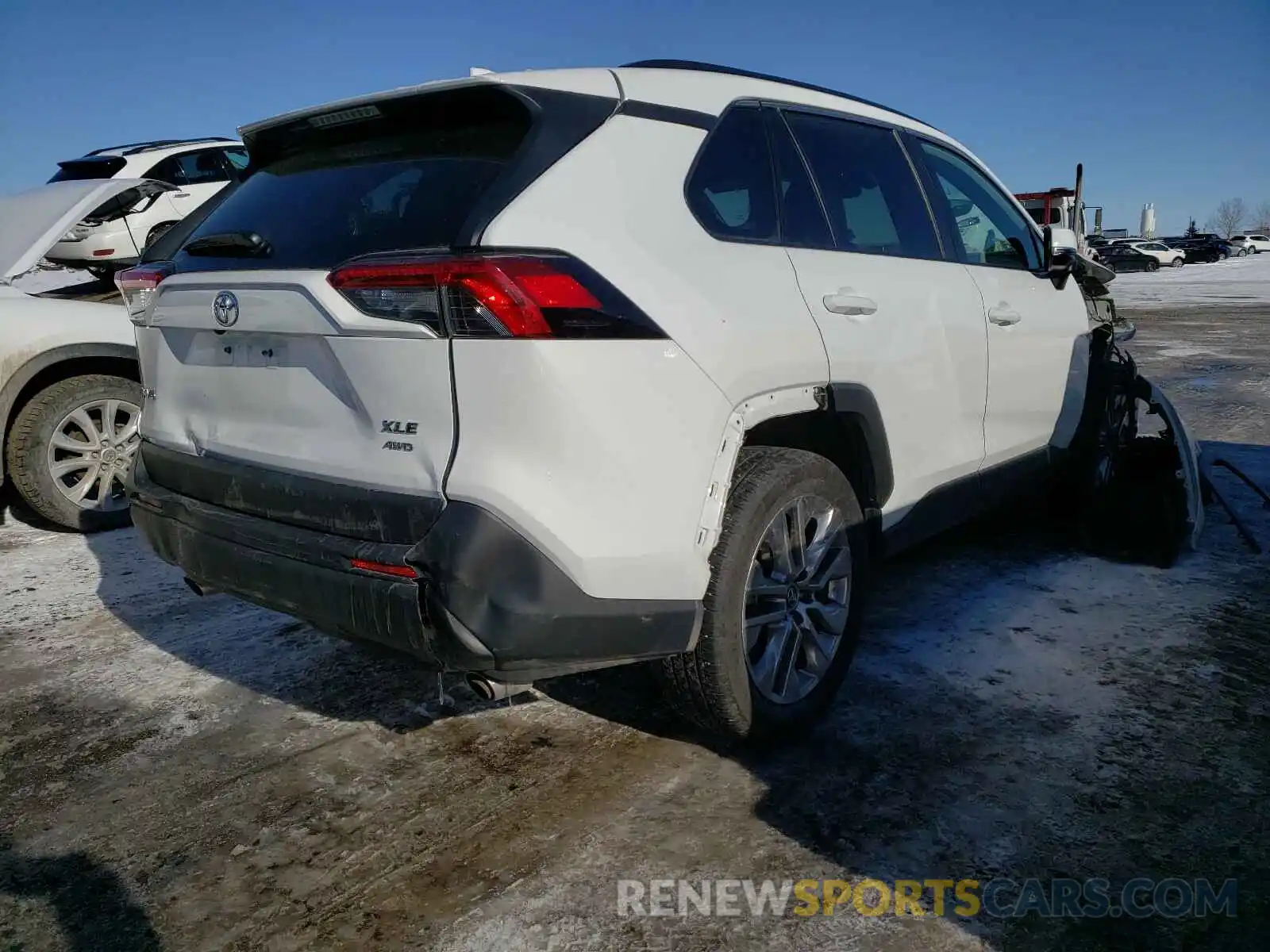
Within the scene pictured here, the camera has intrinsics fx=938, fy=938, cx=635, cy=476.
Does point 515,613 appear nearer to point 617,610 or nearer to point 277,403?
point 617,610

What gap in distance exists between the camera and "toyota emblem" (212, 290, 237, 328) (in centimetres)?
244

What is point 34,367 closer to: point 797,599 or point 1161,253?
point 797,599

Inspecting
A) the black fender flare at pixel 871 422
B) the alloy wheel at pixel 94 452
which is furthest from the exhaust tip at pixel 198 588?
the alloy wheel at pixel 94 452

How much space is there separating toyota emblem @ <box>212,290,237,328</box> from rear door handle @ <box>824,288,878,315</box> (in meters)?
1.64

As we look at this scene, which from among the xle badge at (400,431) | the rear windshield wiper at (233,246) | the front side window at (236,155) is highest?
the front side window at (236,155)

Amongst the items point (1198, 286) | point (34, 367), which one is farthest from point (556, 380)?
point (1198, 286)

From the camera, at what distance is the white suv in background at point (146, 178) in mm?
7254

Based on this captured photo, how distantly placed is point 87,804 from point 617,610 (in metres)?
1.67

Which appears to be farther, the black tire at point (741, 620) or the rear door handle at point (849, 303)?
the rear door handle at point (849, 303)

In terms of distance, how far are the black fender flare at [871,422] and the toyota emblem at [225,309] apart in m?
1.66

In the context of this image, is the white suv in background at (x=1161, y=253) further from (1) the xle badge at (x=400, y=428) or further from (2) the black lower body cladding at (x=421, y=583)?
(1) the xle badge at (x=400, y=428)

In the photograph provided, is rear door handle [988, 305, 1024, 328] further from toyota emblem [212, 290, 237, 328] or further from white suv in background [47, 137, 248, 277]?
white suv in background [47, 137, 248, 277]

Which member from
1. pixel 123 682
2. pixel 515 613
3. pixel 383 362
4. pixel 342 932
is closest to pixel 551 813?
pixel 342 932

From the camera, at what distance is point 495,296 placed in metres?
2.01
